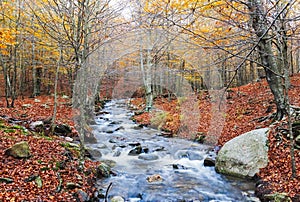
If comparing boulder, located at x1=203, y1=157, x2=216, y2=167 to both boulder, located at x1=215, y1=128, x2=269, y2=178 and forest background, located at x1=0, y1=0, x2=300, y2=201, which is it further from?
forest background, located at x1=0, y1=0, x2=300, y2=201

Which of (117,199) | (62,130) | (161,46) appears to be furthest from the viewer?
(161,46)

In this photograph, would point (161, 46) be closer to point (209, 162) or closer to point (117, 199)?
point (209, 162)

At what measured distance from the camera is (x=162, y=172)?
21.9 ft

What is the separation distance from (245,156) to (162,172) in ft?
7.42

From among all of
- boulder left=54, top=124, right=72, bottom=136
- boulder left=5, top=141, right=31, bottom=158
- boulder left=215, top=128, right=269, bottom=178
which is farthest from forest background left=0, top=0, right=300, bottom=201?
boulder left=5, top=141, right=31, bottom=158

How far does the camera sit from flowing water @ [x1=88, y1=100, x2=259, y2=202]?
17.3ft

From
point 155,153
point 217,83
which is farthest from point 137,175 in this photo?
point 217,83

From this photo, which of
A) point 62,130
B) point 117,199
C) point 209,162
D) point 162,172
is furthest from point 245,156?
point 62,130

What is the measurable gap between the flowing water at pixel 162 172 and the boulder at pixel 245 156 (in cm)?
29

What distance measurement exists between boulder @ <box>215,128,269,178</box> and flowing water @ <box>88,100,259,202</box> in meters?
0.29

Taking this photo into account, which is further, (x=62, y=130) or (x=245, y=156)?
(x=62, y=130)

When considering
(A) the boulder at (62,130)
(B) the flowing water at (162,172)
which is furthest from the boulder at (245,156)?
(A) the boulder at (62,130)

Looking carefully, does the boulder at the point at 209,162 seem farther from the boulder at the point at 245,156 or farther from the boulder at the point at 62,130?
the boulder at the point at 62,130

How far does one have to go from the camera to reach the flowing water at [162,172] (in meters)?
5.26
